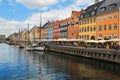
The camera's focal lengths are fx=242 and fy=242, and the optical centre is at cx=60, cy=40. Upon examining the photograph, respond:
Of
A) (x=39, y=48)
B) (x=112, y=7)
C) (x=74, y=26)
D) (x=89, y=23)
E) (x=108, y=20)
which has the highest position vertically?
(x=112, y=7)

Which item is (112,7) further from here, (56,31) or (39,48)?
(56,31)

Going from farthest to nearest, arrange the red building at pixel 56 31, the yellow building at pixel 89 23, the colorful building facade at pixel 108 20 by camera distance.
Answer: the red building at pixel 56 31, the yellow building at pixel 89 23, the colorful building facade at pixel 108 20

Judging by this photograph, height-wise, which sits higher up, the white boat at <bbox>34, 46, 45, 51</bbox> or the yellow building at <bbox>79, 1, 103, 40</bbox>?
the yellow building at <bbox>79, 1, 103, 40</bbox>

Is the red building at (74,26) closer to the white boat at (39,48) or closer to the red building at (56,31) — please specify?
the white boat at (39,48)

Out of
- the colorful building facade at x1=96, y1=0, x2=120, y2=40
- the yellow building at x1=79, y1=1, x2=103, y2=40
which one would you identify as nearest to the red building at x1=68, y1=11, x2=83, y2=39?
the yellow building at x1=79, y1=1, x2=103, y2=40

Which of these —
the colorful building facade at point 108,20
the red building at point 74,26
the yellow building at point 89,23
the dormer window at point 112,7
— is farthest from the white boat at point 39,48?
the dormer window at point 112,7

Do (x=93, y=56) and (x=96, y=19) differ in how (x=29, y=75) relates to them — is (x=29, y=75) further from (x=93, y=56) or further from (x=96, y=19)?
(x=96, y=19)

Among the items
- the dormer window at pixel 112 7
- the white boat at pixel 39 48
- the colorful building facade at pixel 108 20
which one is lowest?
the white boat at pixel 39 48

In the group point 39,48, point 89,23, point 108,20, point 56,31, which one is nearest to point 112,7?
point 108,20

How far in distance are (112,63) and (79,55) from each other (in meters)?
19.8

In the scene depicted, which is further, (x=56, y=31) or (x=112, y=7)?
(x=56, y=31)

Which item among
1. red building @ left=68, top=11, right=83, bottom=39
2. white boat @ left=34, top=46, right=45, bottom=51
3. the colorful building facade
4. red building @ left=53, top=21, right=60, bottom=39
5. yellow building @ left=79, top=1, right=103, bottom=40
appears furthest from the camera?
red building @ left=53, top=21, right=60, bottom=39

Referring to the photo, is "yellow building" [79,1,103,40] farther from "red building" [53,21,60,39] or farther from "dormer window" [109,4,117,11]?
"red building" [53,21,60,39]

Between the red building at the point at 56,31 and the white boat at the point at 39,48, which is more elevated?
the red building at the point at 56,31
